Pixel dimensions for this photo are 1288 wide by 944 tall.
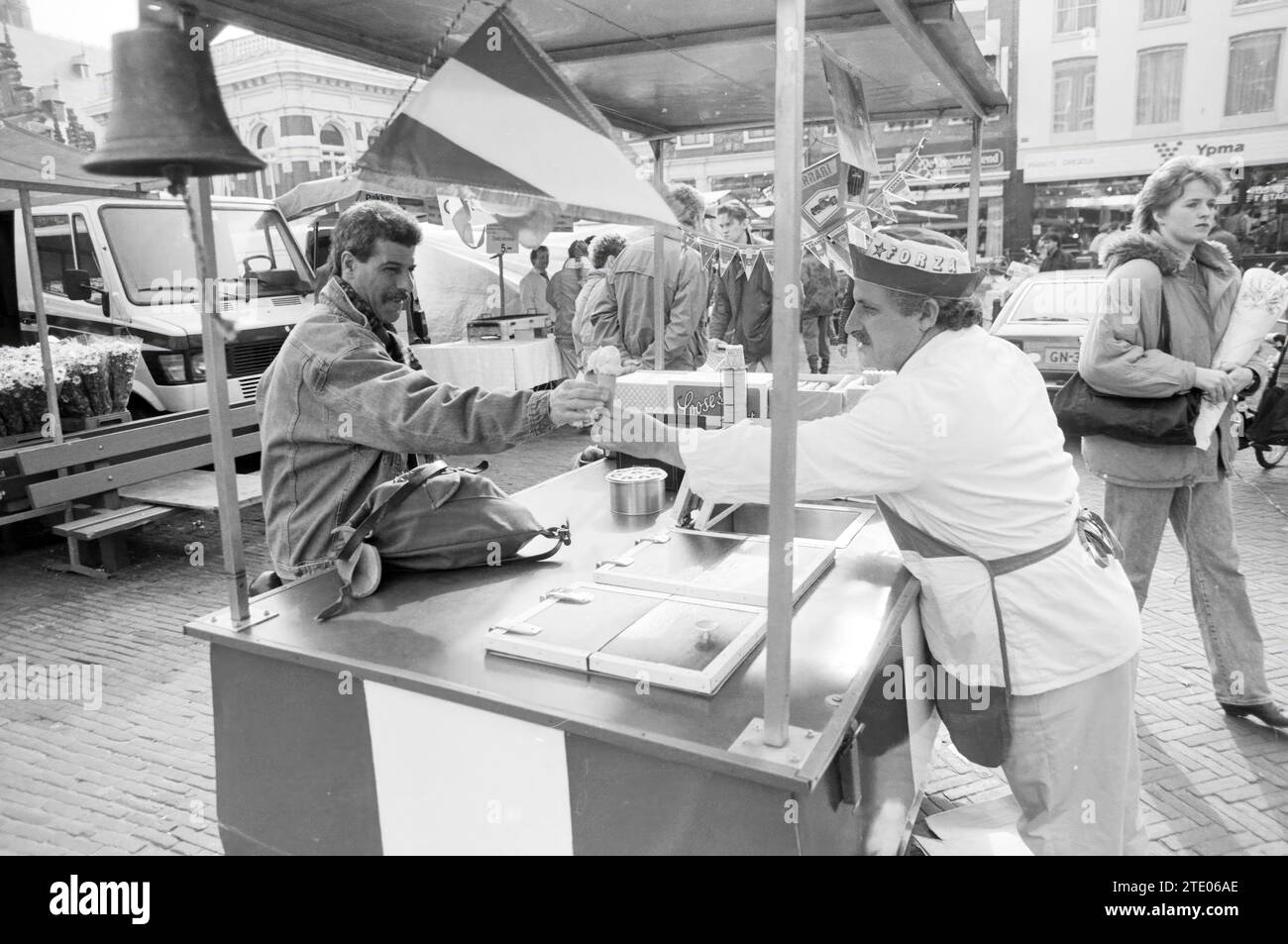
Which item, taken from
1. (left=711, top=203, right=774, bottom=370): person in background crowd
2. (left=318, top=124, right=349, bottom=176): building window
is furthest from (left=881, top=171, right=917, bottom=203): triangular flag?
(left=318, top=124, right=349, bottom=176): building window

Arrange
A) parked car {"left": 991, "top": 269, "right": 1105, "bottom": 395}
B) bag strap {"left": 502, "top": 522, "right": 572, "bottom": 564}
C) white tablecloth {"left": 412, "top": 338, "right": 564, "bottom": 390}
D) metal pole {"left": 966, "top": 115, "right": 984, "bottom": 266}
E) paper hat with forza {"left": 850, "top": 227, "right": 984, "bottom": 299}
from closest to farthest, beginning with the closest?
paper hat with forza {"left": 850, "top": 227, "right": 984, "bottom": 299} → bag strap {"left": 502, "top": 522, "right": 572, "bottom": 564} → metal pole {"left": 966, "top": 115, "right": 984, "bottom": 266} → parked car {"left": 991, "top": 269, "right": 1105, "bottom": 395} → white tablecloth {"left": 412, "top": 338, "right": 564, "bottom": 390}

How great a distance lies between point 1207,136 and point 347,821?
25480mm

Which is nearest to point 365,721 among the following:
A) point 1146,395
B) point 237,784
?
point 237,784

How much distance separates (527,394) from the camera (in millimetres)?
2207

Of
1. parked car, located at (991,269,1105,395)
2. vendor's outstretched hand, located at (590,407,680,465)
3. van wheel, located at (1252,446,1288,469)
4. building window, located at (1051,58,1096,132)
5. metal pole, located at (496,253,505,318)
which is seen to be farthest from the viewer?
building window, located at (1051,58,1096,132)

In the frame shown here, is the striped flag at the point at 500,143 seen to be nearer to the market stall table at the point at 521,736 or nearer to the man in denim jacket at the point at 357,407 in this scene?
the man in denim jacket at the point at 357,407

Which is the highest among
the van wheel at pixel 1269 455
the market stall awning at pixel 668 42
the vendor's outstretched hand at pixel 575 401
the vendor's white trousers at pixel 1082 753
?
the market stall awning at pixel 668 42

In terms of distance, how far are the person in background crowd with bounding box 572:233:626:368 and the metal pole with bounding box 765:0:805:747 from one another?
5.49 meters

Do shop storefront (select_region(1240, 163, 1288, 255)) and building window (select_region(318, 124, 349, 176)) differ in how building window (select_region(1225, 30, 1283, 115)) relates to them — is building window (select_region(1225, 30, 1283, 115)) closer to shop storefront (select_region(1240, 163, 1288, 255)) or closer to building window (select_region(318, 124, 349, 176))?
shop storefront (select_region(1240, 163, 1288, 255))

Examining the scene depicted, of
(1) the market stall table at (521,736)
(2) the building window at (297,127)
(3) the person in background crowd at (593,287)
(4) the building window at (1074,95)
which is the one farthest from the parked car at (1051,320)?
(4) the building window at (1074,95)

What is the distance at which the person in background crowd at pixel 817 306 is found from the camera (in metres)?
9.95

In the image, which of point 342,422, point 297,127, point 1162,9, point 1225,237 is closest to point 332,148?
point 297,127

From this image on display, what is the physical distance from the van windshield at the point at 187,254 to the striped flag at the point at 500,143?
5.01 meters

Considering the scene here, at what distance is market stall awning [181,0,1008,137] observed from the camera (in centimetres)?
232
